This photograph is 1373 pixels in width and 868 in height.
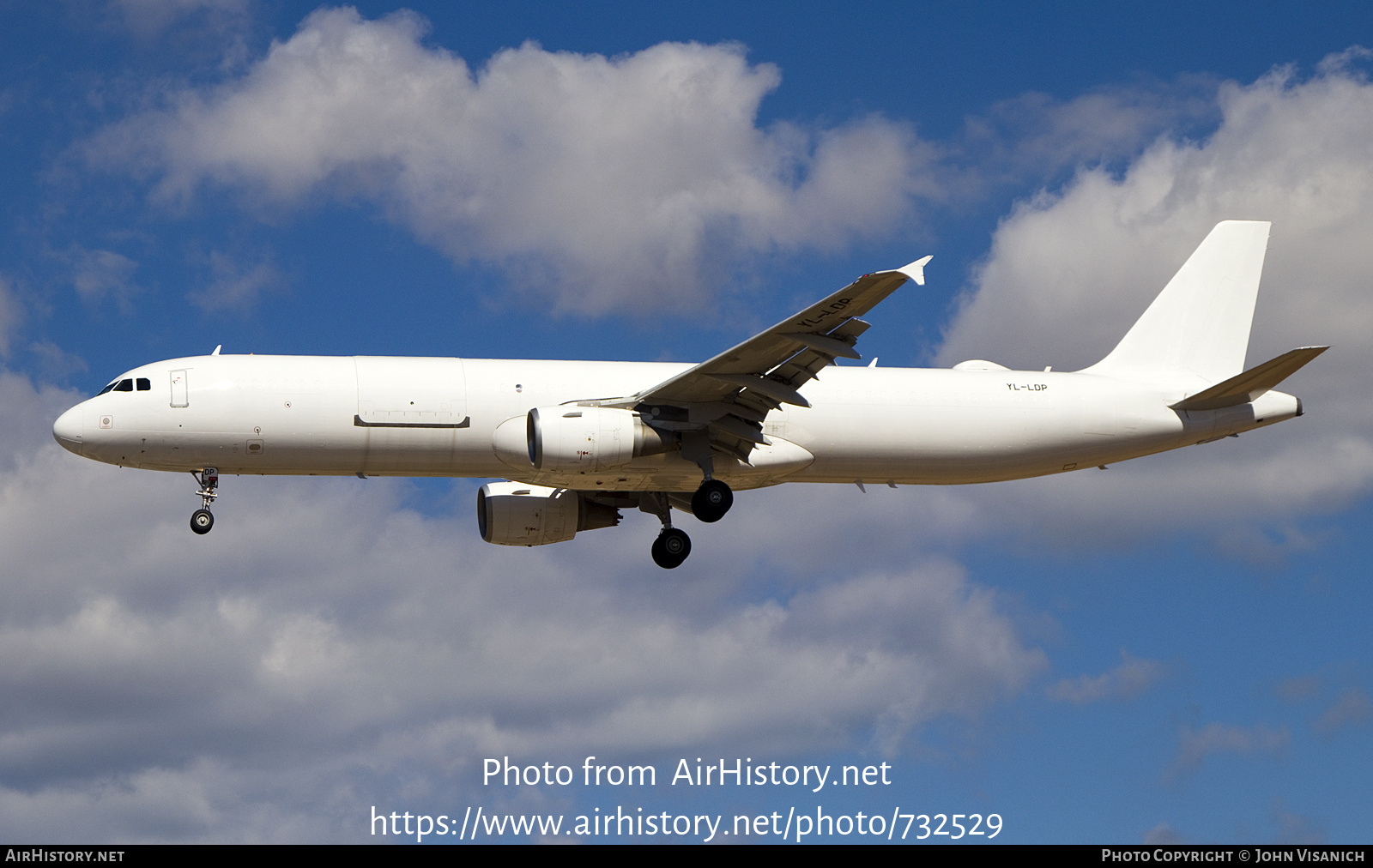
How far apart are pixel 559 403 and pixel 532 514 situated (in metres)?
4.92

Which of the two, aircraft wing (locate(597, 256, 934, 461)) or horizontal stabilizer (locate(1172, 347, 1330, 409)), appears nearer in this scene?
aircraft wing (locate(597, 256, 934, 461))

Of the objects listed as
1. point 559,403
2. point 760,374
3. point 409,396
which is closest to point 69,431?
point 409,396

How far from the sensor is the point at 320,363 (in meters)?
34.8

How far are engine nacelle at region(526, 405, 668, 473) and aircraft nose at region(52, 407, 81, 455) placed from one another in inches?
381

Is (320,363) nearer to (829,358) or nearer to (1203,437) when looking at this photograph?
(829,358)

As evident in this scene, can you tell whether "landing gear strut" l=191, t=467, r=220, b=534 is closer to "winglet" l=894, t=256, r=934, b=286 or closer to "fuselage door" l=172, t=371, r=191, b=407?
"fuselage door" l=172, t=371, r=191, b=407

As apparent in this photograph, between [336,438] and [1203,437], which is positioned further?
[1203,437]

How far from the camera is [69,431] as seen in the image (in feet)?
112

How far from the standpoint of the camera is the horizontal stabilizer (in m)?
36.0

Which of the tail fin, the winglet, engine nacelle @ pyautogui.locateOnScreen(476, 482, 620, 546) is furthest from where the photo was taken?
the tail fin

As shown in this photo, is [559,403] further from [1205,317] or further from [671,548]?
[1205,317]

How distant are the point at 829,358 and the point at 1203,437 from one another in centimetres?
1187

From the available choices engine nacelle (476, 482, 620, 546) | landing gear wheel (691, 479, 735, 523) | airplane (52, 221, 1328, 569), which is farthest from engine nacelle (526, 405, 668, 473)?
engine nacelle (476, 482, 620, 546)

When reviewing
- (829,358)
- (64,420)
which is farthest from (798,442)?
(64,420)
